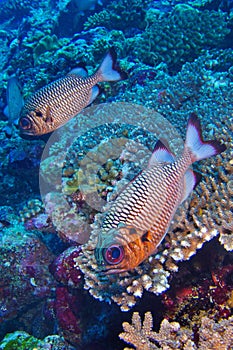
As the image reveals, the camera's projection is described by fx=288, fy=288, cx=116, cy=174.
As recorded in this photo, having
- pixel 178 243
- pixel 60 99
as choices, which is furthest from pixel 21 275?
pixel 178 243

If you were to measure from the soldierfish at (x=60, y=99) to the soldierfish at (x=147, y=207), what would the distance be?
198cm

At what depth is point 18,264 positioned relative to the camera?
4.80 m

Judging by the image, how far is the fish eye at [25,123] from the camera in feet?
13.0

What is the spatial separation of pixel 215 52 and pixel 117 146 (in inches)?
181

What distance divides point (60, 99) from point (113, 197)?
5.34 feet

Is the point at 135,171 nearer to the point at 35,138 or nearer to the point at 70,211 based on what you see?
the point at 70,211

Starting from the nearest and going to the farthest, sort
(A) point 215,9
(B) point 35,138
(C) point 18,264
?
(C) point 18,264 → (B) point 35,138 → (A) point 215,9

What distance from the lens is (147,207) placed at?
2.28m

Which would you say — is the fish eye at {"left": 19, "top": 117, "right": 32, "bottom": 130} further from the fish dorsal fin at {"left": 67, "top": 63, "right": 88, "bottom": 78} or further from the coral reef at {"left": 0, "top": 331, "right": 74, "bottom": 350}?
the coral reef at {"left": 0, "top": 331, "right": 74, "bottom": 350}

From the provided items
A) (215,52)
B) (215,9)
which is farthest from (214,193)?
(215,9)

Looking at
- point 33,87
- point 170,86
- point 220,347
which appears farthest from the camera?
point 33,87

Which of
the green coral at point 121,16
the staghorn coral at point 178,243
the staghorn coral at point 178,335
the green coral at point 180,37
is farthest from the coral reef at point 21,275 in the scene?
the green coral at point 121,16

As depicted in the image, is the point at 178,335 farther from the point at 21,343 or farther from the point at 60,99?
the point at 60,99

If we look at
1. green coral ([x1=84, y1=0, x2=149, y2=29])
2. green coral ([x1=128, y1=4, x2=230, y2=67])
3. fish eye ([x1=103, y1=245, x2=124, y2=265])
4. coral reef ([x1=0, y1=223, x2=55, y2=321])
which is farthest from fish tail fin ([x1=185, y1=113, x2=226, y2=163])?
green coral ([x1=84, y1=0, x2=149, y2=29])
